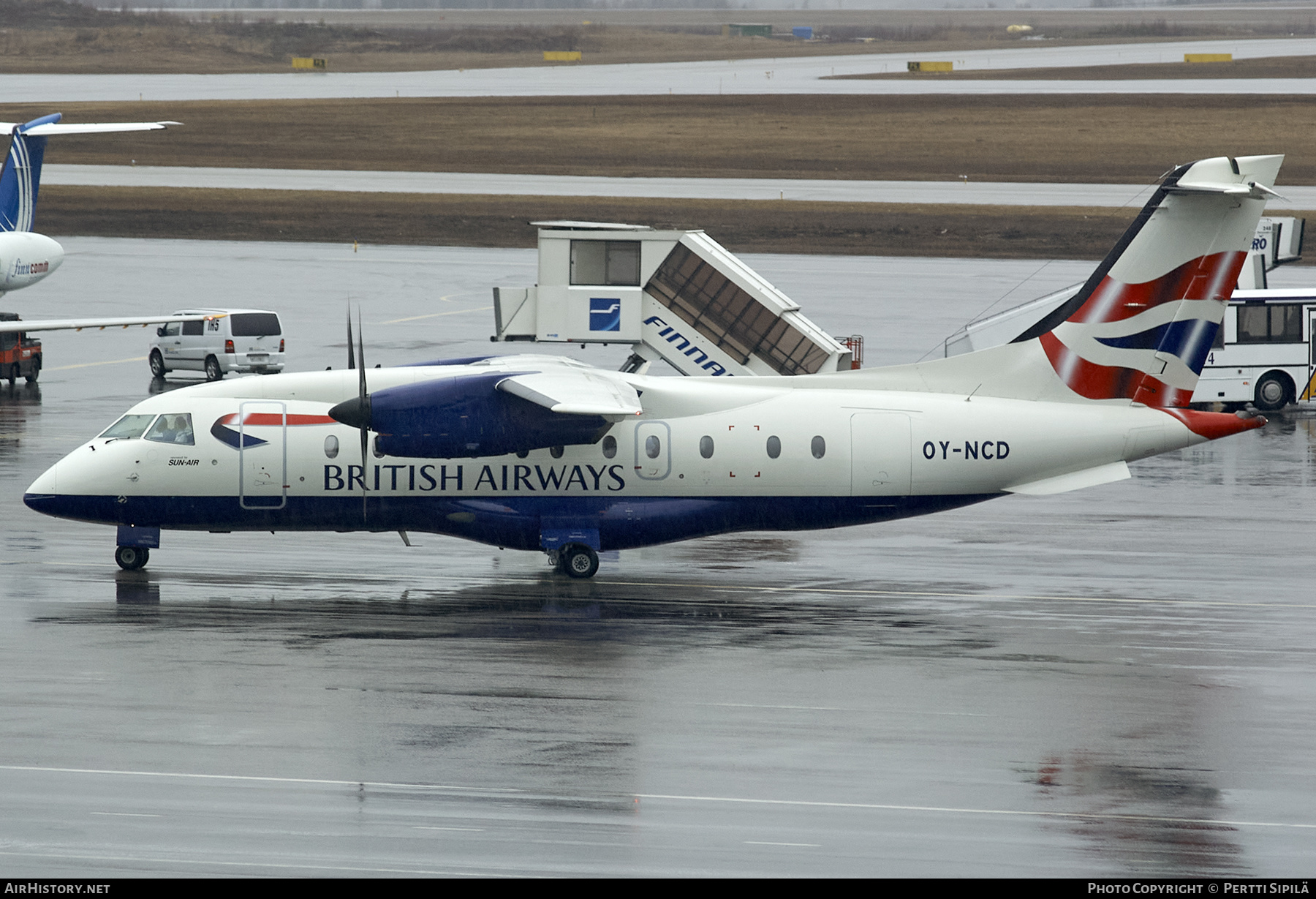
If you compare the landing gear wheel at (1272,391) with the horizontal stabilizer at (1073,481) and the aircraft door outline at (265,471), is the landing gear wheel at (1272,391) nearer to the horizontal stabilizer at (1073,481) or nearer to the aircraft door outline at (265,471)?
the horizontal stabilizer at (1073,481)

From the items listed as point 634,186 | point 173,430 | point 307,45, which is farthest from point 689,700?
point 307,45

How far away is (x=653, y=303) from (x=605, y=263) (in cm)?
160

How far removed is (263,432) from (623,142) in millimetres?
75976

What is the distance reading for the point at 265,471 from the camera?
2452 centimetres

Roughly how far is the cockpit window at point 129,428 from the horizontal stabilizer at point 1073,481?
13735mm

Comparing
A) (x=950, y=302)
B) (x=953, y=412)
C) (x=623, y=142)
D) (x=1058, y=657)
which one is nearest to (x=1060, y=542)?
(x=953, y=412)

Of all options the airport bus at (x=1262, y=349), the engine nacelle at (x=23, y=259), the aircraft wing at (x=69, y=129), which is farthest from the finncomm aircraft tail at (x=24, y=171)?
the airport bus at (x=1262, y=349)

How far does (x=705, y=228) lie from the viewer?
232ft

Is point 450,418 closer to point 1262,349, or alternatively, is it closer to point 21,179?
point 1262,349

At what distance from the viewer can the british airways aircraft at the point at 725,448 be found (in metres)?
24.4

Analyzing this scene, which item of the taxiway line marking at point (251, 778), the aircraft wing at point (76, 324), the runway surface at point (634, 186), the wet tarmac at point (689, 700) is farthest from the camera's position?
the runway surface at point (634, 186)

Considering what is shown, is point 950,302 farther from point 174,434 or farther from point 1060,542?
point 174,434

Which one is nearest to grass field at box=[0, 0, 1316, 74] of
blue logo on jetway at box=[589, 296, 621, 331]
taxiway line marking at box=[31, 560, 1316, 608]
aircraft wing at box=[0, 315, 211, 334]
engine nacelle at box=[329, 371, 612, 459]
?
aircraft wing at box=[0, 315, 211, 334]

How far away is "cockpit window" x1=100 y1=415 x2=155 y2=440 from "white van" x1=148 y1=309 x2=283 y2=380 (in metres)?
20.6
